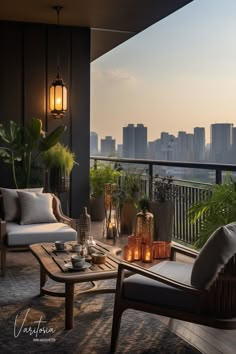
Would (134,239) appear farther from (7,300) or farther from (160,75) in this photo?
(160,75)

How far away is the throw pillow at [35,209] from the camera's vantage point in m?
4.97

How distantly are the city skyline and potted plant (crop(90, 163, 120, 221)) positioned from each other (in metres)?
0.88

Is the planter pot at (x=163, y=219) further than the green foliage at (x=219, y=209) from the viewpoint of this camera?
Yes

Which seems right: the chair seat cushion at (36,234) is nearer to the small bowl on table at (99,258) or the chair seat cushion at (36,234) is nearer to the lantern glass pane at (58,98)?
the small bowl on table at (99,258)

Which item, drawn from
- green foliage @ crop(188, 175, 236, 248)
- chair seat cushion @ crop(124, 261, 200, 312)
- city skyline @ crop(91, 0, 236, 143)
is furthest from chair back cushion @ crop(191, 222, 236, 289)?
city skyline @ crop(91, 0, 236, 143)

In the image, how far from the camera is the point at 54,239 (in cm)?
466

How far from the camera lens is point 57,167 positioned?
20.5 feet

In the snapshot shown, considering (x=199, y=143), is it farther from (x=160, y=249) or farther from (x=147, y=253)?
(x=147, y=253)

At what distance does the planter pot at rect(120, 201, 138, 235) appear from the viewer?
22.0 feet

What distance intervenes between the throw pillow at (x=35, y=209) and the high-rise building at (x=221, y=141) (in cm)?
202

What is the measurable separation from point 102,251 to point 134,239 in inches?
17.9

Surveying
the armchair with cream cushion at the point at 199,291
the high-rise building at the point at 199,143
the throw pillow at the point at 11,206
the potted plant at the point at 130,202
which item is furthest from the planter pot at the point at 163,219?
the armchair with cream cushion at the point at 199,291

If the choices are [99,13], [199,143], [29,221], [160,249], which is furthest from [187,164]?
[99,13]

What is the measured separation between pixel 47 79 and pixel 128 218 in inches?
92.3
